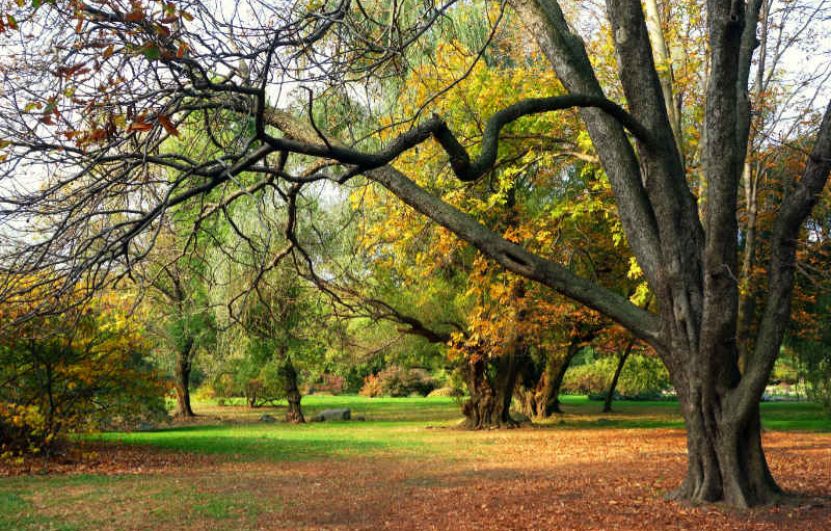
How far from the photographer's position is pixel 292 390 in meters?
30.4

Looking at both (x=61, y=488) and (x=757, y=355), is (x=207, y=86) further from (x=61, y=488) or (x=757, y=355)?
(x=61, y=488)

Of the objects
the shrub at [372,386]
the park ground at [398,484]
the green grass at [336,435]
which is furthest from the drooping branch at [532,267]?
the shrub at [372,386]

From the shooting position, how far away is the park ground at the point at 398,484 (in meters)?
7.91

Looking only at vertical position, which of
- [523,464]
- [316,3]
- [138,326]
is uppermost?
[316,3]

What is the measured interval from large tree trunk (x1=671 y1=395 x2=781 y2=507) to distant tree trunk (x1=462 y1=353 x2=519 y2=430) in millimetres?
16421

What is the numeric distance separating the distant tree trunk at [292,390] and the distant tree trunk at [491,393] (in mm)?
8251

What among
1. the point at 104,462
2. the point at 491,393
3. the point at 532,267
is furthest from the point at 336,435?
the point at 532,267

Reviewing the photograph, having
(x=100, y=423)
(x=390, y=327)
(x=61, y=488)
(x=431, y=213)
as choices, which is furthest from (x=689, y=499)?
(x=390, y=327)

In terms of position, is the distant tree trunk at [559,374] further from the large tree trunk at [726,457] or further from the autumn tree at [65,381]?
the large tree trunk at [726,457]

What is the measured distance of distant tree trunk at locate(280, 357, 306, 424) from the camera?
2958cm

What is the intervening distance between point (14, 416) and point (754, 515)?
11721 mm

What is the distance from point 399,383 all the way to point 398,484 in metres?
44.3

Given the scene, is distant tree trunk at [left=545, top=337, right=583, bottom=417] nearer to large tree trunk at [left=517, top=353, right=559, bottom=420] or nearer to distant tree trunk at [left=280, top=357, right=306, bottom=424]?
large tree trunk at [left=517, top=353, right=559, bottom=420]

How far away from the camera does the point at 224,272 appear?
22.1 m
